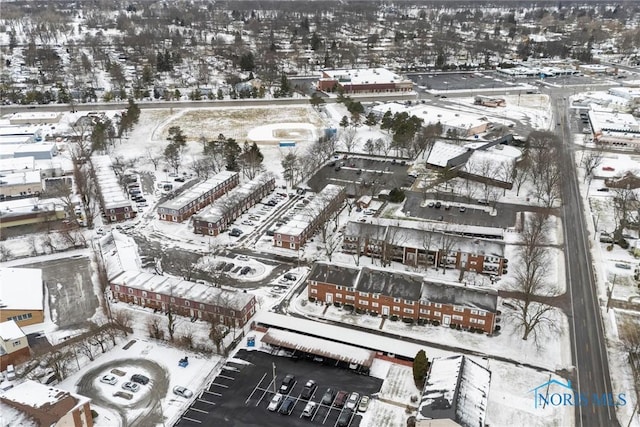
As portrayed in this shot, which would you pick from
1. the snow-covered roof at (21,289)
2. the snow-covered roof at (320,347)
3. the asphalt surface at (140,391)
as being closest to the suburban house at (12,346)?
the snow-covered roof at (21,289)

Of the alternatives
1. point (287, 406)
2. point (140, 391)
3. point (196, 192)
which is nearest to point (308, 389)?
point (287, 406)

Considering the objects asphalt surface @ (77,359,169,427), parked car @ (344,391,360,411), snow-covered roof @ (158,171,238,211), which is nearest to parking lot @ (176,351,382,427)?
parked car @ (344,391,360,411)

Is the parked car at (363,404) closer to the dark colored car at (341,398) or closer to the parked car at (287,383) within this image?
the dark colored car at (341,398)

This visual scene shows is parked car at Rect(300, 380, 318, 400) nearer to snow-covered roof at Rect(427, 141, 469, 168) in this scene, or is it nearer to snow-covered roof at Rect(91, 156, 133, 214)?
snow-covered roof at Rect(91, 156, 133, 214)

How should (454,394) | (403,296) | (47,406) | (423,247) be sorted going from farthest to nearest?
1. (423,247)
2. (403,296)
3. (454,394)
4. (47,406)

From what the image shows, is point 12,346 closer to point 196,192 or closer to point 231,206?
point 231,206

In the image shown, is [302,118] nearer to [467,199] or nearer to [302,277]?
[467,199]
